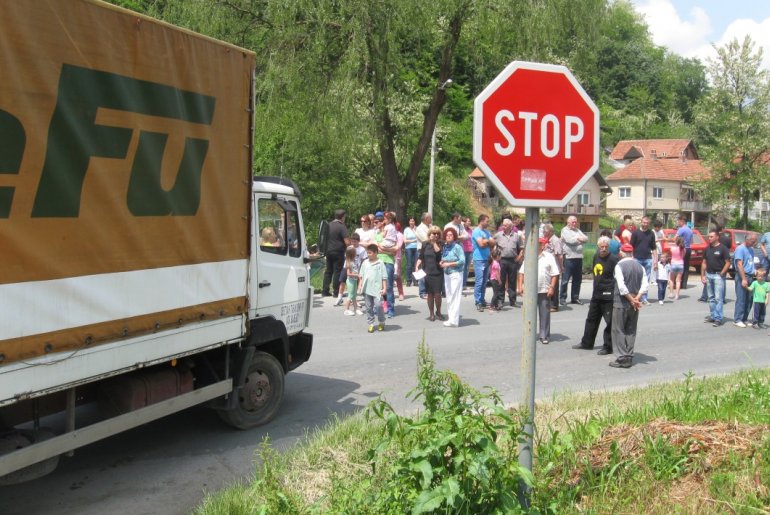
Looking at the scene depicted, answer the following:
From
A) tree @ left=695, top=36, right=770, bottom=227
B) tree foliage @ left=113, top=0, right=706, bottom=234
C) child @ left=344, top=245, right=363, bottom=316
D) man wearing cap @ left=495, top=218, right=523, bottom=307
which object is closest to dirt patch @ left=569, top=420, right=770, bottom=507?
child @ left=344, top=245, right=363, bottom=316

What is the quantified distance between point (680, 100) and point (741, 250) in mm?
92125

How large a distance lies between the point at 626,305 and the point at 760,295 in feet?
15.5

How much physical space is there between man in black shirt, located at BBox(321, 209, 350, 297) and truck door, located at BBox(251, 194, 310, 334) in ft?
22.2

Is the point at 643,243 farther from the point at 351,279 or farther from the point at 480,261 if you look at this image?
the point at 351,279

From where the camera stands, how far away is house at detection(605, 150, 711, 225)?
71312 mm

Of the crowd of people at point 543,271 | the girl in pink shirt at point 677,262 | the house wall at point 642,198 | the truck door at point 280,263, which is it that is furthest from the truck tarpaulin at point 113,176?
the house wall at point 642,198

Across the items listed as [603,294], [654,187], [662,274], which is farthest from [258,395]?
[654,187]

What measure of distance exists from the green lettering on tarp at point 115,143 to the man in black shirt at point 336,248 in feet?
28.3

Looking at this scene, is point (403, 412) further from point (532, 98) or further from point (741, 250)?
point (741, 250)

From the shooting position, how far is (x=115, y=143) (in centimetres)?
499

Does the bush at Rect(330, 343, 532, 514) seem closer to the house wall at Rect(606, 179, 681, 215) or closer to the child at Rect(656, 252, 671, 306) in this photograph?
the child at Rect(656, 252, 671, 306)

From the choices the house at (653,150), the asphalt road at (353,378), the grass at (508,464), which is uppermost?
the house at (653,150)

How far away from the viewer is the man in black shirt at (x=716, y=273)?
44.2 ft

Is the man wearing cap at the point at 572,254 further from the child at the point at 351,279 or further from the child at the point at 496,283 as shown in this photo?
the child at the point at 351,279
